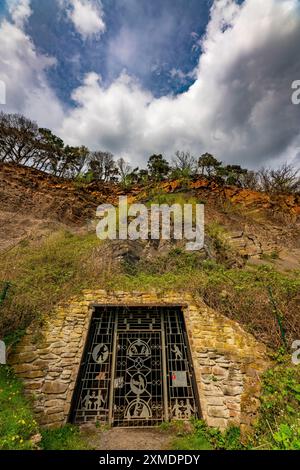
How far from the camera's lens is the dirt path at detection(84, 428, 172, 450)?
484 centimetres

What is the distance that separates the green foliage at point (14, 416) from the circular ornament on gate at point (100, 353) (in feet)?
6.34

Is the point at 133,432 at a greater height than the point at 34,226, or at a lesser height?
lesser

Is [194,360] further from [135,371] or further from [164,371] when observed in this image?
[135,371]

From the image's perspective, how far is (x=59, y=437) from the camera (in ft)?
15.9

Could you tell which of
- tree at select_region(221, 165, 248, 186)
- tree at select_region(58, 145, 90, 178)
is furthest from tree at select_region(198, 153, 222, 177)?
tree at select_region(58, 145, 90, 178)

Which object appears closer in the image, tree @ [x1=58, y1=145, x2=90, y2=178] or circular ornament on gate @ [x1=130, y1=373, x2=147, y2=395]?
circular ornament on gate @ [x1=130, y1=373, x2=147, y2=395]

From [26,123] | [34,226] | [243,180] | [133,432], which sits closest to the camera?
[133,432]

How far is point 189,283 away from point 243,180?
18937 millimetres

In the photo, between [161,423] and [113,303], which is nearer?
[161,423]

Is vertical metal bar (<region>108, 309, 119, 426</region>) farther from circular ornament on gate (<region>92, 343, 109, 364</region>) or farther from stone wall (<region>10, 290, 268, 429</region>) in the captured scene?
stone wall (<region>10, 290, 268, 429</region>)

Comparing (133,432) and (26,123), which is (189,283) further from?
(26,123)

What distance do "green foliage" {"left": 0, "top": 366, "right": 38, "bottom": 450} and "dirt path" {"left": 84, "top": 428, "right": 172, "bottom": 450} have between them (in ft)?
4.64

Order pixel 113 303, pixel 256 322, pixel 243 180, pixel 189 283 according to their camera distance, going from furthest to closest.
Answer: pixel 243 180 → pixel 189 283 → pixel 113 303 → pixel 256 322

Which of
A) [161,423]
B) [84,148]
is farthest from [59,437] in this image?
[84,148]
